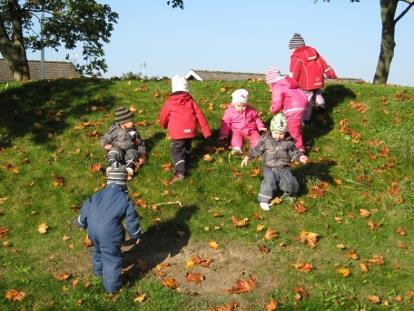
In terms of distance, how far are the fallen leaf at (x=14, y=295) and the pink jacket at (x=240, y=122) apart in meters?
5.60

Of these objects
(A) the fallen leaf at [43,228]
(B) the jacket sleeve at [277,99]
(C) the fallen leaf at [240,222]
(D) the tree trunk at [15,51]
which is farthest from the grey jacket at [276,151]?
(D) the tree trunk at [15,51]

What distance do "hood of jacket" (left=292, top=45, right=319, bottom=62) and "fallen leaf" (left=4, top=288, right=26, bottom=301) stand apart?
7.71 metres

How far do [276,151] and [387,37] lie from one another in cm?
1452

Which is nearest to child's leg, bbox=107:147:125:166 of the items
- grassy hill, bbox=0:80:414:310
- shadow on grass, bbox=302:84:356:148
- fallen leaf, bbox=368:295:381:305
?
grassy hill, bbox=0:80:414:310

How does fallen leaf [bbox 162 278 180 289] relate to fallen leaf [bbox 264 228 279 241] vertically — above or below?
below

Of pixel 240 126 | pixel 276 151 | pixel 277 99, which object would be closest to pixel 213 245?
pixel 276 151

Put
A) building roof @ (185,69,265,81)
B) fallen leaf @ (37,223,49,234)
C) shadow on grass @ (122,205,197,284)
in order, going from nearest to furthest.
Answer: shadow on grass @ (122,205,197,284) < fallen leaf @ (37,223,49,234) < building roof @ (185,69,265,81)

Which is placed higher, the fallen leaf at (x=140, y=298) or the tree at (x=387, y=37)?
the tree at (x=387, y=37)

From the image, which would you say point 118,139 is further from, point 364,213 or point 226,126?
point 364,213

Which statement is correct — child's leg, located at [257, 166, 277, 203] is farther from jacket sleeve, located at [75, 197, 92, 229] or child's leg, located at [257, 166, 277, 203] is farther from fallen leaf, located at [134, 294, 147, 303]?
jacket sleeve, located at [75, 197, 92, 229]

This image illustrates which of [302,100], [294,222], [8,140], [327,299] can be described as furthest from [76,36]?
[327,299]

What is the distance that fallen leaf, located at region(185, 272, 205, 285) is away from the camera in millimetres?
6574

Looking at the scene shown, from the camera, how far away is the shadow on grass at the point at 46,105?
11.1 meters

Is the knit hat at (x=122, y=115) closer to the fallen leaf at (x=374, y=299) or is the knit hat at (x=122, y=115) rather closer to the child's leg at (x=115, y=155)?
the child's leg at (x=115, y=155)
